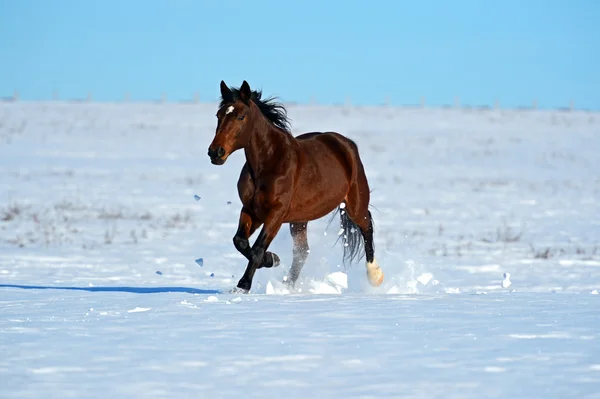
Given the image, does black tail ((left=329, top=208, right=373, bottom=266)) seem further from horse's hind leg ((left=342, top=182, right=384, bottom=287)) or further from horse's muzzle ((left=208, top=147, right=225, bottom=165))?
horse's muzzle ((left=208, top=147, right=225, bottom=165))

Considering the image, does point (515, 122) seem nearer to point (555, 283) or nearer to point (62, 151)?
point (62, 151)

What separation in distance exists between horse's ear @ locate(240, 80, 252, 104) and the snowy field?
1.46 meters

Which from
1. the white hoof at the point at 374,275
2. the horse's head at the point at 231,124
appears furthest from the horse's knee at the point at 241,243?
the white hoof at the point at 374,275

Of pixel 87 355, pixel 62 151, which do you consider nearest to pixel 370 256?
pixel 87 355

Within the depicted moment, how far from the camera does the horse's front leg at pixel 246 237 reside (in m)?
7.75

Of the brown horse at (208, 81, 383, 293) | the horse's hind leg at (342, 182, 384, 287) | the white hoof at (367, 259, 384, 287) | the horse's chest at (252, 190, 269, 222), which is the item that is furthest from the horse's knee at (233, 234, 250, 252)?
the white hoof at (367, 259, 384, 287)

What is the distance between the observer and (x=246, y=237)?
7.82 m

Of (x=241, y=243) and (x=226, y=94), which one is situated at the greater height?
(x=226, y=94)

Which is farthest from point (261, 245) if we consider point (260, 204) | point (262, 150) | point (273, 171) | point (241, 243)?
point (262, 150)

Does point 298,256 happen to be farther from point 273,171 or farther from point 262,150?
point 262,150

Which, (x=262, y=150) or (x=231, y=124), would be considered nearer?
(x=231, y=124)

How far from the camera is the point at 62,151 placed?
31250mm

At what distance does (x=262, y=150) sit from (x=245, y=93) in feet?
1.66

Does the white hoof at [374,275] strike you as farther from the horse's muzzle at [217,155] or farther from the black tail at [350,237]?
the horse's muzzle at [217,155]
